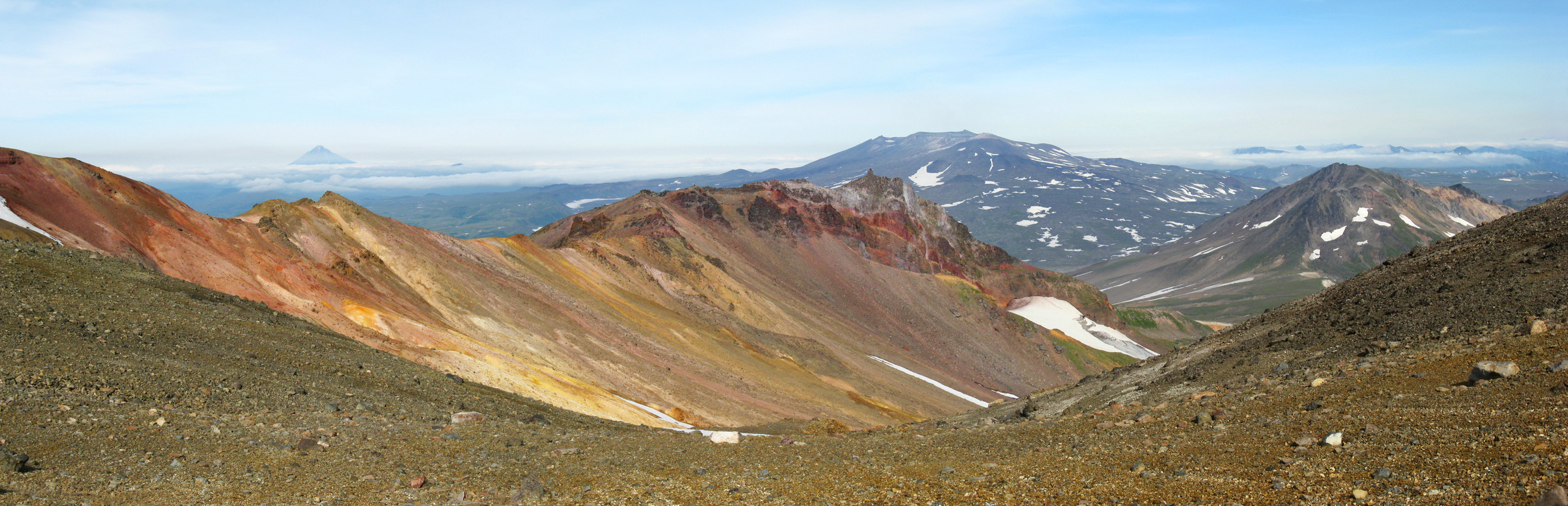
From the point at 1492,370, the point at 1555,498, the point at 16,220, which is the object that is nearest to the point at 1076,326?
the point at 1492,370

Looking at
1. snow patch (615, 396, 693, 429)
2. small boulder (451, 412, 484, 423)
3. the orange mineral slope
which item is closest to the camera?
small boulder (451, 412, 484, 423)

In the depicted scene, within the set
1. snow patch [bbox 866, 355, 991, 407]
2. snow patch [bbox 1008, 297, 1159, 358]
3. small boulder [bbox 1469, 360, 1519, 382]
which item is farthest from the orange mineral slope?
small boulder [bbox 1469, 360, 1519, 382]

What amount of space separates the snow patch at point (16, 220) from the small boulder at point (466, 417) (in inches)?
879

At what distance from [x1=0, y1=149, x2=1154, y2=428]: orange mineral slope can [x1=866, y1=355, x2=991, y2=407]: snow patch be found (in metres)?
0.53

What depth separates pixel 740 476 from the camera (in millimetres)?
15359

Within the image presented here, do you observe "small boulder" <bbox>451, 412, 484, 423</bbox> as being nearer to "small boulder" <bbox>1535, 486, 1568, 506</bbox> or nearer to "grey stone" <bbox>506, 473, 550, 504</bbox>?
"grey stone" <bbox>506, 473, 550, 504</bbox>

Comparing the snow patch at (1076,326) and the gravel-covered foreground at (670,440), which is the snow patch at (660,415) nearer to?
the gravel-covered foreground at (670,440)

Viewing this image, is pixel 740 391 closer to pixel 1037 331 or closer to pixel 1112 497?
pixel 1112 497

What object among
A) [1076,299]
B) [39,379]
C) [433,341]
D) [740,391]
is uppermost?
[39,379]

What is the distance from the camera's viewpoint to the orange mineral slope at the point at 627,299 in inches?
1389

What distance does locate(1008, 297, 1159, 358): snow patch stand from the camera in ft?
413

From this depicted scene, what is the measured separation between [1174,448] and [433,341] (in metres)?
32.6

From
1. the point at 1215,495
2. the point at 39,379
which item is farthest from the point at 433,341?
the point at 1215,495

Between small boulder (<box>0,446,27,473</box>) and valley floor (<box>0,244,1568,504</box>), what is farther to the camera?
valley floor (<box>0,244,1568,504</box>)
